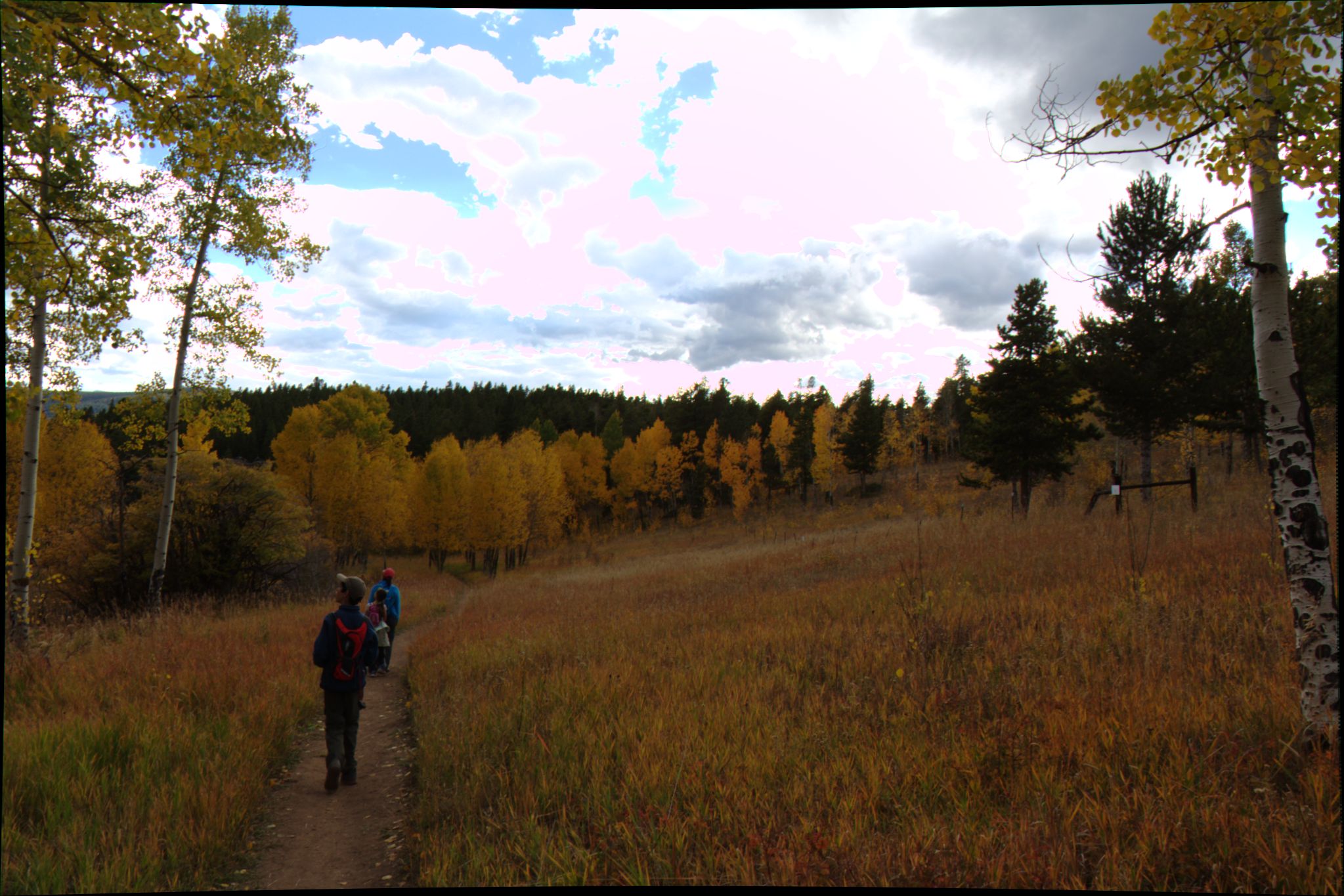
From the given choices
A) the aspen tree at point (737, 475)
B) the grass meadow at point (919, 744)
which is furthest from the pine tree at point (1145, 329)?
the aspen tree at point (737, 475)

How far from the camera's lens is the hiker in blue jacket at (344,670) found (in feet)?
19.7

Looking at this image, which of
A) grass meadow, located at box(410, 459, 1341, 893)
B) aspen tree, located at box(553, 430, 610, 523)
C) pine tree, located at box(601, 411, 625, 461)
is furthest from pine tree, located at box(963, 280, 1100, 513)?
pine tree, located at box(601, 411, 625, 461)

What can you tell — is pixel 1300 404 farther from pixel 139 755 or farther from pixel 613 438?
pixel 613 438

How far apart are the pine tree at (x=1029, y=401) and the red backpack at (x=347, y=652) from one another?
25.6 metres

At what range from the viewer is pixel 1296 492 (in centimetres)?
383

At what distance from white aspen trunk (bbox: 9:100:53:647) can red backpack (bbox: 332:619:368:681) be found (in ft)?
17.1

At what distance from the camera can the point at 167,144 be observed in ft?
15.3

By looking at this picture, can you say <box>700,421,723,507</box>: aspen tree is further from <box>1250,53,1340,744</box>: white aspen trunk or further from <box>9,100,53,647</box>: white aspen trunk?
<box>1250,53,1340,744</box>: white aspen trunk

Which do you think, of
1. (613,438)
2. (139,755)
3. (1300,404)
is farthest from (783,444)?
(139,755)

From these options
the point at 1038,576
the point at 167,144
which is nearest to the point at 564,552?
the point at 1038,576

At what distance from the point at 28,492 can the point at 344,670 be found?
234 inches

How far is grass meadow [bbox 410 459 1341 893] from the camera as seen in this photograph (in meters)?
3.29

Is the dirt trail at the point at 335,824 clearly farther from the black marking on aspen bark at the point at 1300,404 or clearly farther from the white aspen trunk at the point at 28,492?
the black marking on aspen bark at the point at 1300,404

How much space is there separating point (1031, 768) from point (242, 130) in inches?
280
